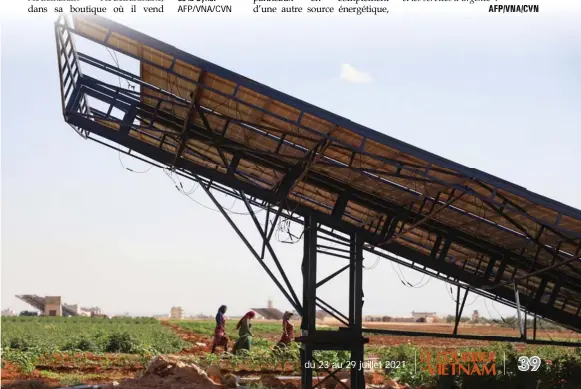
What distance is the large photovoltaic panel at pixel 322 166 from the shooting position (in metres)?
12.0

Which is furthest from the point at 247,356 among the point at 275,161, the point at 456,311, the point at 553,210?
the point at 553,210

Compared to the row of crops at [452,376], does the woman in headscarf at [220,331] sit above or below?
above

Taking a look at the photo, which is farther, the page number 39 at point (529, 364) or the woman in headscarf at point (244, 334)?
the woman in headscarf at point (244, 334)

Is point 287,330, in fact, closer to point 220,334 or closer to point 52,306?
point 220,334

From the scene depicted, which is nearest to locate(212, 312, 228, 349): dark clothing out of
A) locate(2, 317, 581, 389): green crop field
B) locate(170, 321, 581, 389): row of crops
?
locate(2, 317, 581, 389): green crop field

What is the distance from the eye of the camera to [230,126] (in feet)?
44.6

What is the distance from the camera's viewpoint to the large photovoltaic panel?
1203cm

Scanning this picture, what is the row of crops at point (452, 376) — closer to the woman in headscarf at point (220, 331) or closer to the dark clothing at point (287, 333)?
the dark clothing at point (287, 333)

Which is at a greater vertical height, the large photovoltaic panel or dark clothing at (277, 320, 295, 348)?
the large photovoltaic panel

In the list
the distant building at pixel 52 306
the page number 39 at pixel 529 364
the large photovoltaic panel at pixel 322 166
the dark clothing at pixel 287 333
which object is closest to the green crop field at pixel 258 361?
the page number 39 at pixel 529 364

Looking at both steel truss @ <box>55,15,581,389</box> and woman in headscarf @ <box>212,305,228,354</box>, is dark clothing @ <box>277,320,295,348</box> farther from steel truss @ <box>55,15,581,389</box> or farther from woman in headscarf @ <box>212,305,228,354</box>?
steel truss @ <box>55,15,581,389</box>

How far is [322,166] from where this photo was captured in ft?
45.3

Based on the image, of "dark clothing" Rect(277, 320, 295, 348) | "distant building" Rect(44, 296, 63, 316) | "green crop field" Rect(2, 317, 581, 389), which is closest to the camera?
"green crop field" Rect(2, 317, 581, 389)

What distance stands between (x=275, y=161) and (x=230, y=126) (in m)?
1.27
